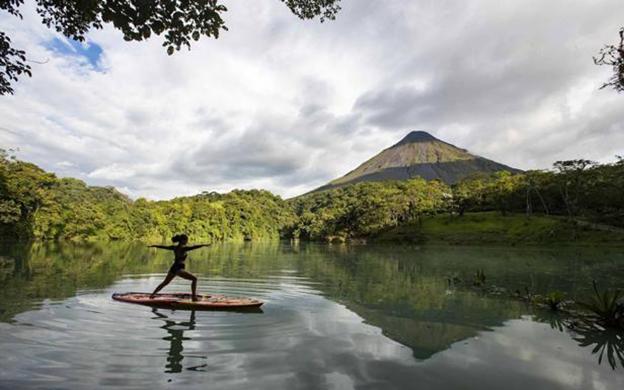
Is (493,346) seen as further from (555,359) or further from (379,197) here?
(379,197)

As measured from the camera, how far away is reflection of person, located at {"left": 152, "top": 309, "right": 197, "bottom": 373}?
25.1 feet

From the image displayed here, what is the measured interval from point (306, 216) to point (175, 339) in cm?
13410

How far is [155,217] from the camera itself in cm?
11494

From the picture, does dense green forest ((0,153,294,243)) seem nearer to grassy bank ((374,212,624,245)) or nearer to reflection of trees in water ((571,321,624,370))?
grassy bank ((374,212,624,245))

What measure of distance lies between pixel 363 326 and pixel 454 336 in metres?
2.33

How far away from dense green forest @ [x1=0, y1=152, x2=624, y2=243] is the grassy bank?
3578 millimetres

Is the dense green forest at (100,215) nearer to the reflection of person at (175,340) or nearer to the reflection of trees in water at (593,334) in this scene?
the reflection of person at (175,340)

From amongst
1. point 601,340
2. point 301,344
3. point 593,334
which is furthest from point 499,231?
point 301,344

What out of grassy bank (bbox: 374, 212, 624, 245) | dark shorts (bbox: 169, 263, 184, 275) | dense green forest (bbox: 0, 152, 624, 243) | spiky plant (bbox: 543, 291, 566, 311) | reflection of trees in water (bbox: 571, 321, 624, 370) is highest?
dense green forest (bbox: 0, 152, 624, 243)

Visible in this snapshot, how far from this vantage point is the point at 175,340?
31.1ft

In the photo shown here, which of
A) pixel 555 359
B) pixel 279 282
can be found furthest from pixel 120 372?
pixel 279 282

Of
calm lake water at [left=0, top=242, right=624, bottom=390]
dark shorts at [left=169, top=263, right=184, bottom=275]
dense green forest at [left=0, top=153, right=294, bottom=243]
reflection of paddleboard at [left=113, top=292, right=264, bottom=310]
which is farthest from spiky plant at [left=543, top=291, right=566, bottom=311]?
dense green forest at [left=0, top=153, right=294, bottom=243]

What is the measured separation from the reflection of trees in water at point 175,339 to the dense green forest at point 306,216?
203 ft

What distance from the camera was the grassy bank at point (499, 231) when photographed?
67.0 m
